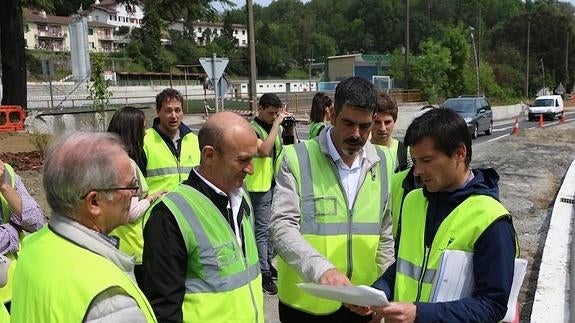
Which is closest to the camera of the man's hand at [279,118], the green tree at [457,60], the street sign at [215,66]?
the man's hand at [279,118]

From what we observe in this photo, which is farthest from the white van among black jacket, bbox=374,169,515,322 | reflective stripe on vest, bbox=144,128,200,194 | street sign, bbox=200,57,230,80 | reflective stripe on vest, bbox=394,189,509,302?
black jacket, bbox=374,169,515,322

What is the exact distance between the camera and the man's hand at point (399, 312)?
187 cm

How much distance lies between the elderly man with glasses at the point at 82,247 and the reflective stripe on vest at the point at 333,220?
112 cm

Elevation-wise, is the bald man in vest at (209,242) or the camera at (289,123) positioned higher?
the camera at (289,123)

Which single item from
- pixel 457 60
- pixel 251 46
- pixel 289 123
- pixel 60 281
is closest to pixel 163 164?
pixel 289 123

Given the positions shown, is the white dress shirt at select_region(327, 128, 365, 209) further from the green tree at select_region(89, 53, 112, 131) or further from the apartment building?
the apartment building

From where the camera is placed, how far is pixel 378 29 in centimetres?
12150

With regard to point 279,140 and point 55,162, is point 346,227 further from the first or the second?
point 279,140

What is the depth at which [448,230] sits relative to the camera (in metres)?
1.95

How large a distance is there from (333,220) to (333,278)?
448 millimetres

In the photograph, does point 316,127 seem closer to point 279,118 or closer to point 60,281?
point 279,118

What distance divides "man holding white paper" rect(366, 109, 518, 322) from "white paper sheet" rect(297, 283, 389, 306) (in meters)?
0.08

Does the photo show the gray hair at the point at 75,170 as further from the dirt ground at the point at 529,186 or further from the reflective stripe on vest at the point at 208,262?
the dirt ground at the point at 529,186

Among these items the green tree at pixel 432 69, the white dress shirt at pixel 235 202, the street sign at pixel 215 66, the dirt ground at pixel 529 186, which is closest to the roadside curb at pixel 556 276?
the dirt ground at pixel 529 186
